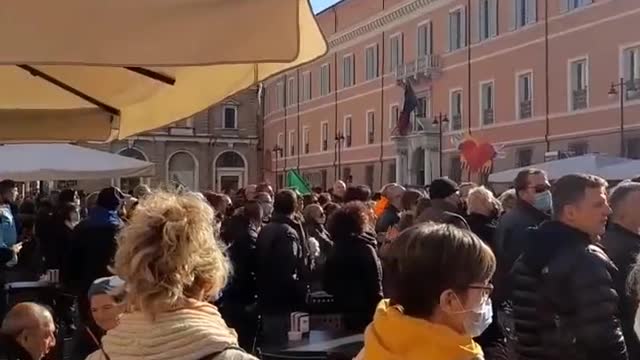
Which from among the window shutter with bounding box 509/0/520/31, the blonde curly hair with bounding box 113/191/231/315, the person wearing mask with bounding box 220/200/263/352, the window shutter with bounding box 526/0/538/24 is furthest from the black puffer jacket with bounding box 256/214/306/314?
the window shutter with bounding box 509/0/520/31

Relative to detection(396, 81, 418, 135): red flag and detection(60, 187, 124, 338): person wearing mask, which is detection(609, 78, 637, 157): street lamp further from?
detection(60, 187, 124, 338): person wearing mask

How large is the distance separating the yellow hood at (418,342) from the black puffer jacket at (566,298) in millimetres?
1865

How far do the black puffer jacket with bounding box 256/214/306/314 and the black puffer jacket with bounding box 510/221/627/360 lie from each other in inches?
112

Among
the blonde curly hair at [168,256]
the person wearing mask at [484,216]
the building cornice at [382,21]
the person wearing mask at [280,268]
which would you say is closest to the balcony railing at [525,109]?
the building cornice at [382,21]

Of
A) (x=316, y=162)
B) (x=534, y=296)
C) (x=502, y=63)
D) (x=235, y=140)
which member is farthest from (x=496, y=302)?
(x=235, y=140)

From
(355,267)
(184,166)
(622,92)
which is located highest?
(622,92)

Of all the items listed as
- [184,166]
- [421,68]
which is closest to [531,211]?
[421,68]

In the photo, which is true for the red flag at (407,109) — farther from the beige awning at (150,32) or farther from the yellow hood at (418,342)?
the beige awning at (150,32)

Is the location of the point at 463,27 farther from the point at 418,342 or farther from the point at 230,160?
the point at 418,342

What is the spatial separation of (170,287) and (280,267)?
16.0 ft

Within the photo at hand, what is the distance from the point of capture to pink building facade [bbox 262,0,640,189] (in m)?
29.1

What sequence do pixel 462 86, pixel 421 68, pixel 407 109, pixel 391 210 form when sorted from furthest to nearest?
pixel 421 68 < pixel 407 109 < pixel 462 86 < pixel 391 210

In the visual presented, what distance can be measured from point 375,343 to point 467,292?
293 mm

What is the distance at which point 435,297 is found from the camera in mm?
2461
